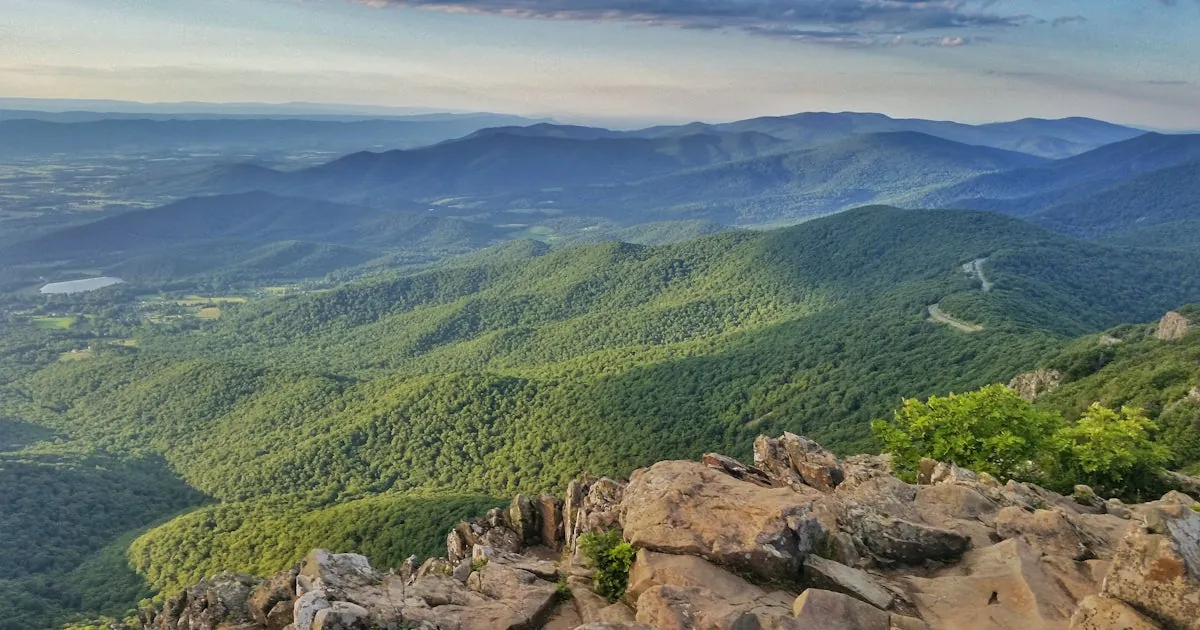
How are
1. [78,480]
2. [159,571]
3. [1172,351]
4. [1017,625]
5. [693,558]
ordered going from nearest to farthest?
[1017,625] → [693,558] → [1172,351] → [159,571] → [78,480]

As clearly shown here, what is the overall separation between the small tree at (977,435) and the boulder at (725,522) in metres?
16.1

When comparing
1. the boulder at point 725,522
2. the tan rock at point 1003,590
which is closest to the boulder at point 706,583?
the boulder at point 725,522

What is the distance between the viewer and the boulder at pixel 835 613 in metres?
22.7

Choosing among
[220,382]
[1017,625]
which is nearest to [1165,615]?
[1017,625]

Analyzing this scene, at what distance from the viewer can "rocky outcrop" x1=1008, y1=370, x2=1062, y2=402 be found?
3456 inches

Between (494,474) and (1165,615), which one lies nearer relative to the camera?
(1165,615)

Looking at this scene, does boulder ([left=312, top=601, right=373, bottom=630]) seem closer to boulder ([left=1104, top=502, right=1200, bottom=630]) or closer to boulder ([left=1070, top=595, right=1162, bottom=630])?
boulder ([left=1070, top=595, right=1162, bottom=630])

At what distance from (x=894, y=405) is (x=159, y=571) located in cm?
10524

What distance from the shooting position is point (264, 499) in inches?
4574

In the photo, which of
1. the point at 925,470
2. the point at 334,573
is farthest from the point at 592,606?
the point at 925,470

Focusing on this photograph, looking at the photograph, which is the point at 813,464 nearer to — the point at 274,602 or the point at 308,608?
the point at 308,608

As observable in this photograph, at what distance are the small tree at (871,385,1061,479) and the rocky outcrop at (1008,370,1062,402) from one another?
48.7m

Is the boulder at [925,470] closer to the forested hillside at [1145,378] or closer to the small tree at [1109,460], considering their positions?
the small tree at [1109,460]

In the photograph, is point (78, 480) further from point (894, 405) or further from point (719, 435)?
point (894, 405)
